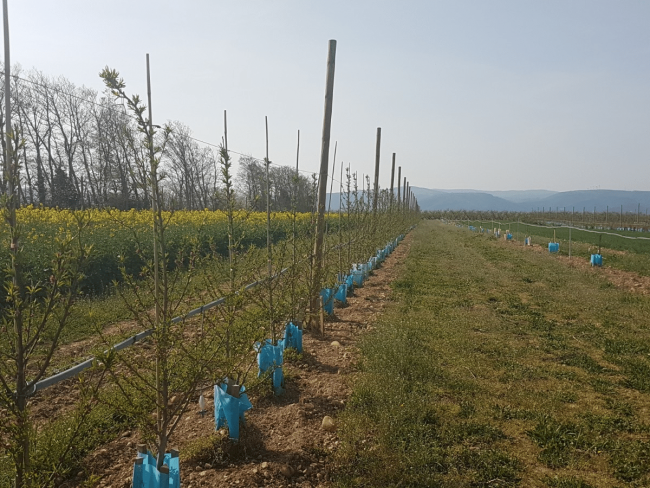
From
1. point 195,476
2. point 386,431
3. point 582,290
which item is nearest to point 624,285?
point 582,290

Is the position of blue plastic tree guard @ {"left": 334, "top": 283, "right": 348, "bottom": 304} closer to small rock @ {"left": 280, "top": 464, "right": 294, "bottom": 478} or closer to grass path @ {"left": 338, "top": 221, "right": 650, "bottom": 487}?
grass path @ {"left": 338, "top": 221, "right": 650, "bottom": 487}

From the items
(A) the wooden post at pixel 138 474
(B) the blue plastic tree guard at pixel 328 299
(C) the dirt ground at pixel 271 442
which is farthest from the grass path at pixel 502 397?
(A) the wooden post at pixel 138 474

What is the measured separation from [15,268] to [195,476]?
5.95ft

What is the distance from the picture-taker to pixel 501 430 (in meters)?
3.70

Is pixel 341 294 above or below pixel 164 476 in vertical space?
below

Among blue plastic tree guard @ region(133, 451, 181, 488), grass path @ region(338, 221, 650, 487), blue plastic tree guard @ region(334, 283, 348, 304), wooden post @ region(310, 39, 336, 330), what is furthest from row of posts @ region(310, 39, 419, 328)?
blue plastic tree guard @ region(133, 451, 181, 488)

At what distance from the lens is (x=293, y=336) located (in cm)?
535

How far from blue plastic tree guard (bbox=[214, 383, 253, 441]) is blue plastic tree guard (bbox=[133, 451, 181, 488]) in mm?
729

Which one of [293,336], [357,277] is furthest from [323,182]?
[357,277]

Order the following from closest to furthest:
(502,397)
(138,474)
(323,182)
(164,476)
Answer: (164,476) < (138,474) < (502,397) < (323,182)

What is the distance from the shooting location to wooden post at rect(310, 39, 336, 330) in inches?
243

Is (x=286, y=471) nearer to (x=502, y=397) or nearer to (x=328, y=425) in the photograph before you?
(x=328, y=425)

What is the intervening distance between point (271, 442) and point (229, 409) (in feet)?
1.61

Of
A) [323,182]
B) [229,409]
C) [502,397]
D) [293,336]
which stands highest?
[323,182]
